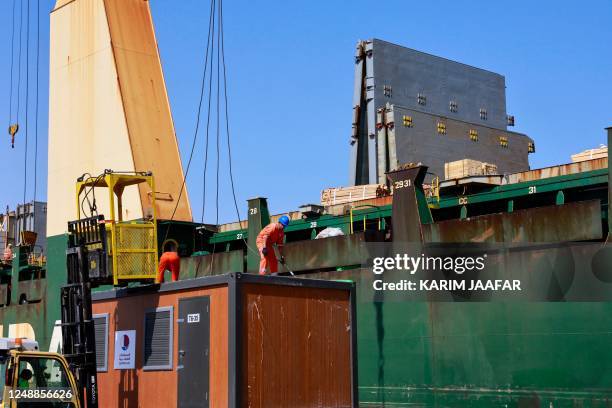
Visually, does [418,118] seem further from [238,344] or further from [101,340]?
[238,344]

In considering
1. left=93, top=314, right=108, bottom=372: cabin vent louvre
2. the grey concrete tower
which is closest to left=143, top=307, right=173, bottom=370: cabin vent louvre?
left=93, top=314, right=108, bottom=372: cabin vent louvre

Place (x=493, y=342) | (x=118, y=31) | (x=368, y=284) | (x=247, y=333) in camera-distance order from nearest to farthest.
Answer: (x=247, y=333)
(x=493, y=342)
(x=368, y=284)
(x=118, y=31)

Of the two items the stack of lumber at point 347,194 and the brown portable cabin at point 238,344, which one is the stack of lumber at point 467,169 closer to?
the stack of lumber at point 347,194

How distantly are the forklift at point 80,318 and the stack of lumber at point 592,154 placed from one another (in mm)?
10834

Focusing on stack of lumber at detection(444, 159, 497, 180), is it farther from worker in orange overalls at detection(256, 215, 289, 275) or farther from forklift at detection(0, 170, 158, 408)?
forklift at detection(0, 170, 158, 408)

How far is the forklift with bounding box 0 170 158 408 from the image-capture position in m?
8.62

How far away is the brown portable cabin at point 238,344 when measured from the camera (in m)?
8.58

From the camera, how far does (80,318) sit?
1004cm

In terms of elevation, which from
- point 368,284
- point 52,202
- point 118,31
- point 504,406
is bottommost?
point 504,406

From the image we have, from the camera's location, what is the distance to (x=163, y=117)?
24531mm

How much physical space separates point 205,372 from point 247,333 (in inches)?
27.8

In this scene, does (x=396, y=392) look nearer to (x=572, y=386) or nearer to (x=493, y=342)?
(x=493, y=342)

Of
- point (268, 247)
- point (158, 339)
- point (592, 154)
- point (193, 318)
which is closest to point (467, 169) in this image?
point (592, 154)

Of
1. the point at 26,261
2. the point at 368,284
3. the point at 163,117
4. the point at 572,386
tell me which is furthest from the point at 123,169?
the point at 572,386
